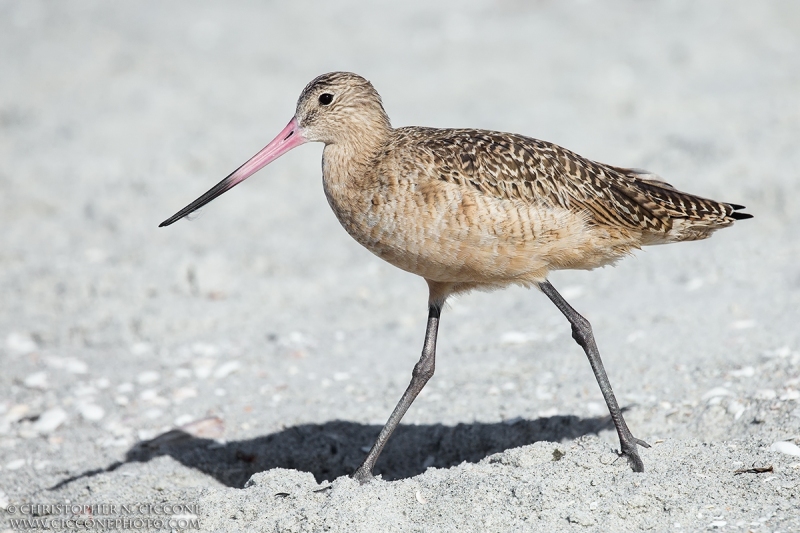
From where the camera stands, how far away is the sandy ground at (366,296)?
4.68 metres

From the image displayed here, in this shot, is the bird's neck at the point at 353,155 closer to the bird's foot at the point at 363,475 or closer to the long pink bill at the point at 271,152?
the long pink bill at the point at 271,152

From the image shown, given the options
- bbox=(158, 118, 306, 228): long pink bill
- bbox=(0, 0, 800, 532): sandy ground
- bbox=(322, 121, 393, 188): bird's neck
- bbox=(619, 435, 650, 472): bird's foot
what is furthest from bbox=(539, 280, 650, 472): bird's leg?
bbox=(158, 118, 306, 228): long pink bill

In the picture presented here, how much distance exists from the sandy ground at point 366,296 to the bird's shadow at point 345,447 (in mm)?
20

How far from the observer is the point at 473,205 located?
468 cm

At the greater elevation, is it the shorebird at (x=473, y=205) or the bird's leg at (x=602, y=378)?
the shorebird at (x=473, y=205)

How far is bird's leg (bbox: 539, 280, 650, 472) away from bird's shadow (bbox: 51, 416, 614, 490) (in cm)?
61

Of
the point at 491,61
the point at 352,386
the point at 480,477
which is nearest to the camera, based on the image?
the point at 480,477

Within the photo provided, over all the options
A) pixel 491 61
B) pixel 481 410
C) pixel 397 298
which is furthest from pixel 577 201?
pixel 491 61

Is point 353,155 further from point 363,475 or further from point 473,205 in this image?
point 363,475

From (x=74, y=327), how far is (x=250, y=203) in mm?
2469

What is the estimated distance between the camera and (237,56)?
496 inches

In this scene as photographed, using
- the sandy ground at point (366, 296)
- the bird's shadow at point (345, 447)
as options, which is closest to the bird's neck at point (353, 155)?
the sandy ground at point (366, 296)

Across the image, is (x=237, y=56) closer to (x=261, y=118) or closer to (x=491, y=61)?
(x=261, y=118)

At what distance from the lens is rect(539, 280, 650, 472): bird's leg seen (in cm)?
471
